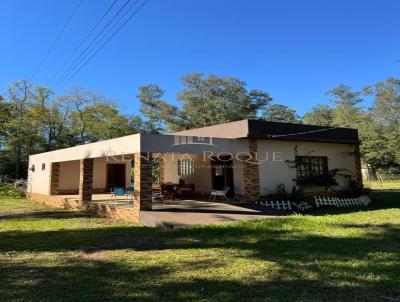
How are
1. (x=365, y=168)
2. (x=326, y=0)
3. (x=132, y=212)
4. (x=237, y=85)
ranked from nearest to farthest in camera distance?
(x=132, y=212) → (x=326, y=0) → (x=365, y=168) → (x=237, y=85)

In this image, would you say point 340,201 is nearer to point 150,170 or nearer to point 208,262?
point 150,170

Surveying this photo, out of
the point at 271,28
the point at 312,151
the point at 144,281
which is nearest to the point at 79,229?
the point at 144,281

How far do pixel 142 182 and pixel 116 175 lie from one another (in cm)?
1117

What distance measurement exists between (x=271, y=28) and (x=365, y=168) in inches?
1271

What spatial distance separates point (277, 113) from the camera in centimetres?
4819

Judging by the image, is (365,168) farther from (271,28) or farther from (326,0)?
(326,0)

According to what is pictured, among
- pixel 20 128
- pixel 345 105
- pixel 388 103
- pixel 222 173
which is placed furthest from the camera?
pixel 345 105

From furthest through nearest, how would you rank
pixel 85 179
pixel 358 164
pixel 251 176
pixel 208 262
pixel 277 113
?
pixel 277 113, pixel 358 164, pixel 85 179, pixel 251 176, pixel 208 262

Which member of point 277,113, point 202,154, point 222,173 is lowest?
point 222,173

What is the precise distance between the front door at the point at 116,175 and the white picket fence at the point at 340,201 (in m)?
12.2

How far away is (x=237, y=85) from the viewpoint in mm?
45750

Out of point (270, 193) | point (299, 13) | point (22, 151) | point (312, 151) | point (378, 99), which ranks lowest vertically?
point (270, 193)

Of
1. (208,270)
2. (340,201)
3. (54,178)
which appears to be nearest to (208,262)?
(208,270)

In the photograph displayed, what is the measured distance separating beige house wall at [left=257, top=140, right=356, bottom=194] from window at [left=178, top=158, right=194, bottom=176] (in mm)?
4838
